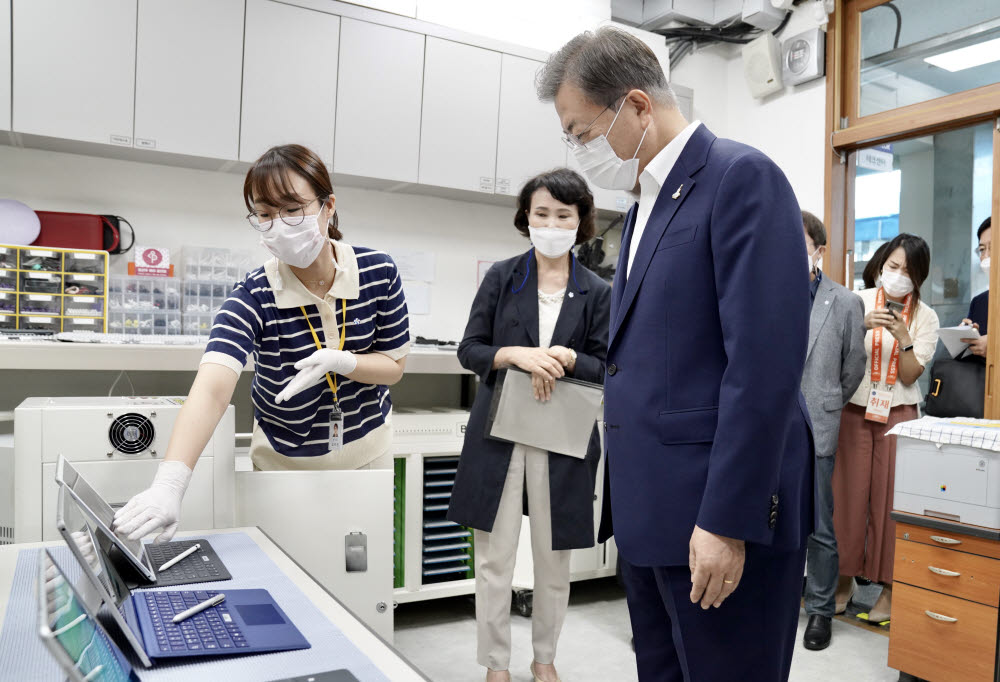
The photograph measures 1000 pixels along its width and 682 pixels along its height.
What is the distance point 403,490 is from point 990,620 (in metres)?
1.80

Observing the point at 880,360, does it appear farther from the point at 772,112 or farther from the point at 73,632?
the point at 73,632

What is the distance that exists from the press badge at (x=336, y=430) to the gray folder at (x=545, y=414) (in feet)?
1.64

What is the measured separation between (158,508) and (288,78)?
2.14 m

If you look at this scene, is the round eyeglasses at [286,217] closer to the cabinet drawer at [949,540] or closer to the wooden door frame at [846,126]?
the cabinet drawer at [949,540]

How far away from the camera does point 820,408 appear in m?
2.67

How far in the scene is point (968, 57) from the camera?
126 inches

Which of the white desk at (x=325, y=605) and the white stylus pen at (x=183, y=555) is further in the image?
the white stylus pen at (x=183, y=555)

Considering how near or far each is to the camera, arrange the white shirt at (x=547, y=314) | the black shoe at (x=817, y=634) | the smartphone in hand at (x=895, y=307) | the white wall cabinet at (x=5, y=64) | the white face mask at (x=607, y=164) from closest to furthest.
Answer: the white face mask at (x=607, y=164) < the white shirt at (x=547, y=314) < the white wall cabinet at (x=5, y=64) < the black shoe at (x=817, y=634) < the smartphone in hand at (x=895, y=307)

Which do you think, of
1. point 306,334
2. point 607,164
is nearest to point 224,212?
point 306,334

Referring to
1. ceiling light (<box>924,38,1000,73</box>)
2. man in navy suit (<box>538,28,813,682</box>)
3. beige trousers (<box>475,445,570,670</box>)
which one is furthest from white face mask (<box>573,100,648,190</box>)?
ceiling light (<box>924,38,1000,73</box>)

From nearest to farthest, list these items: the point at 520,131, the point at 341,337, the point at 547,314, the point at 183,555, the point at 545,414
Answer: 1. the point at 183,555
2. the point at 341,337
3. the point at 545,414
4. the point at 547,314
5. the point at 520,131

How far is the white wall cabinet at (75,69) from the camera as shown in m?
2.54

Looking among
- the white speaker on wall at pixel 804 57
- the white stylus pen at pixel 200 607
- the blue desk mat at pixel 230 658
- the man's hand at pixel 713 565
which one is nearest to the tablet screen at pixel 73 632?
the blue desk mat at pixel 230 658

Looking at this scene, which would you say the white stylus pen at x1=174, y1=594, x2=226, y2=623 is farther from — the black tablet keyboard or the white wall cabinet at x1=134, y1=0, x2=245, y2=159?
the white wall cabinet at x1=134, y1=0, x2=245, y2=159
